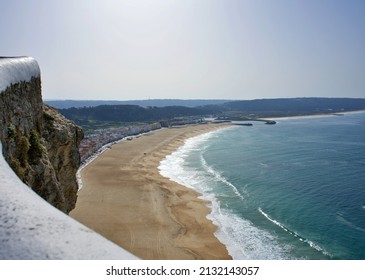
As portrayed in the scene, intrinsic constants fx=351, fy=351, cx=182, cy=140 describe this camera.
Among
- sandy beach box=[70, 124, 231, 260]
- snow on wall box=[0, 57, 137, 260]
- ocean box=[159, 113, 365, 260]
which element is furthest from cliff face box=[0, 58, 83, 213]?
ocean box=[159, 113, 365, 260]

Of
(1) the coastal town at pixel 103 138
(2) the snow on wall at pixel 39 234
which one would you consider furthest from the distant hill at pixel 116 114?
(2) the snow on wall at pixel 39 234

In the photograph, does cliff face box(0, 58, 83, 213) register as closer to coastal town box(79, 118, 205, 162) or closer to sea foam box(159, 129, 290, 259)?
sea foam box(159, 129, 290, 259)

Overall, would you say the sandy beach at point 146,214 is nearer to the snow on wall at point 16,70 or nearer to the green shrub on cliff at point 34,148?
the green shrub on cliff at point 34,148

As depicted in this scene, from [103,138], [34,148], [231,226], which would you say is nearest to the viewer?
[34,148]

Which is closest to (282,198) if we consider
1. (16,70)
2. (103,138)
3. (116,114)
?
(16,70)

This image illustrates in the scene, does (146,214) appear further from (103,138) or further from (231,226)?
(103,138)
